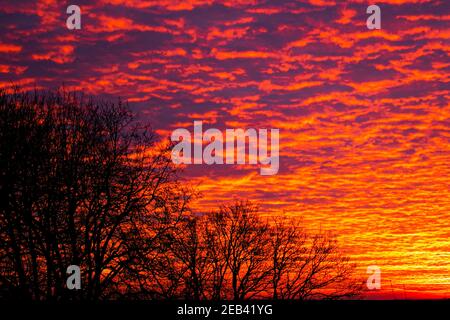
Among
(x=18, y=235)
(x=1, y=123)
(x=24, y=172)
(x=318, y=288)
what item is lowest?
(x=318, y=288)

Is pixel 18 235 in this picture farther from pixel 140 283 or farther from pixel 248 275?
pixel 248 275

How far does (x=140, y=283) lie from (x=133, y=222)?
106 inches

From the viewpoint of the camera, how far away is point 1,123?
24.6 m

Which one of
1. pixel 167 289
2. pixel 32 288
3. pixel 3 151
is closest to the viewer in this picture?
pixel 3 151

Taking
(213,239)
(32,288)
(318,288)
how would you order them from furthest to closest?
(318,288) → (213,239) → (32,288)

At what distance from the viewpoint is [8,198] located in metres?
24.8

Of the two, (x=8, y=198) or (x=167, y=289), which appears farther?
(x=167, y=289)

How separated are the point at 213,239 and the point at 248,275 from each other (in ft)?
14.2
